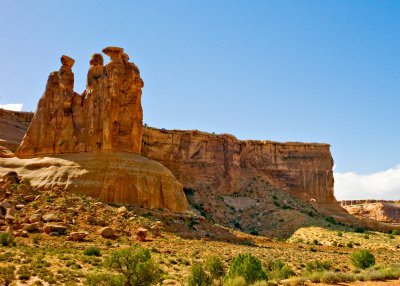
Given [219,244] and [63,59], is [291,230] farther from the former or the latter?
[63,59]

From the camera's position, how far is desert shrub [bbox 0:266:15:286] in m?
20.7

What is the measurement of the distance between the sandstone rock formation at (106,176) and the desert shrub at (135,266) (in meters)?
20.6

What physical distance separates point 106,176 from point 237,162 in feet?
127

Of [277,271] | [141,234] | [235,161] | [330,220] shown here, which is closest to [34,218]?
[141,234]

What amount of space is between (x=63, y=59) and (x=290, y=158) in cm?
4839

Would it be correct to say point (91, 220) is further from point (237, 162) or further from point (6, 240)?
point (237, 162)

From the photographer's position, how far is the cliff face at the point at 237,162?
242 feet

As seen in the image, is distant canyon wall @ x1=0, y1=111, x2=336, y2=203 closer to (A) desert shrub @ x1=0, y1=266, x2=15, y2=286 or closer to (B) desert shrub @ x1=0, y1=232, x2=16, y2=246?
(B) desert shrub @ x1=0, y1=232, x2=16, y2=246

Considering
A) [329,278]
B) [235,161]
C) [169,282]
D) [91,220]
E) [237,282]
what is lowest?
[169,282]

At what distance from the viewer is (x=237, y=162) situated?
79.2 metres

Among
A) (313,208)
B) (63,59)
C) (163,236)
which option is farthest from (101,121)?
(313,208)

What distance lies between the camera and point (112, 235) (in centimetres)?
3616

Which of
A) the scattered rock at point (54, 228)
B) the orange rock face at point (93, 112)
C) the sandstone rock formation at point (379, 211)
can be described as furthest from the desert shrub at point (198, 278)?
the sandstone rock formation at point (379, 211)

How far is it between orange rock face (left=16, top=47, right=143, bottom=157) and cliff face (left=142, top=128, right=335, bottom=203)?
22224 millimetres
